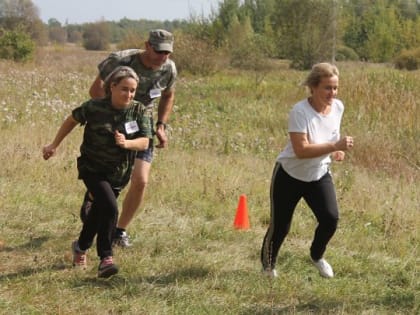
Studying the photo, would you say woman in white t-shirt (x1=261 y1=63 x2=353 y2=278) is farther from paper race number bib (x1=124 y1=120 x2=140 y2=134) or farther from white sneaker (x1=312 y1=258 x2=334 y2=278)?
paper race number bib (x1=124 y1=120 x2=140 y2=134)

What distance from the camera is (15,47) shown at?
94.7 ft

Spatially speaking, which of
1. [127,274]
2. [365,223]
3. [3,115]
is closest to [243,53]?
[3,115]

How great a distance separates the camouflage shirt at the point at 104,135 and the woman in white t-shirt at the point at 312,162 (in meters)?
1.10

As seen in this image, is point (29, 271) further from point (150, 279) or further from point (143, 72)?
point (143, 72)

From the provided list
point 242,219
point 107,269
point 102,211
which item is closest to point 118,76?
point 102,211

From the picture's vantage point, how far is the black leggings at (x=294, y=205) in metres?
4.18

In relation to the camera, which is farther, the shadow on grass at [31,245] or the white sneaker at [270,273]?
the shadow on grass at [31,245]

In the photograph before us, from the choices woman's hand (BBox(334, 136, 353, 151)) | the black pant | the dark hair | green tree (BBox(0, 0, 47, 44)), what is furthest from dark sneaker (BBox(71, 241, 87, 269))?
green tree (BBox(0, 0, 47, 44))

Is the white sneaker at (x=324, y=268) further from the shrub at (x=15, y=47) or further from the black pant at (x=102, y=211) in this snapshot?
the shrub at (x=15, y=47)

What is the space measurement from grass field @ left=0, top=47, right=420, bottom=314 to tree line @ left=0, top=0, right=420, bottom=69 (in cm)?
1866

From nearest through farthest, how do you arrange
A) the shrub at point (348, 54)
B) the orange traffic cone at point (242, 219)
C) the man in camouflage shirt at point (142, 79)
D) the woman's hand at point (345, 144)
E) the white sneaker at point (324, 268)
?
the woman's hand at point (345, 144) → the white sneaker at point (324, 268) → the man in camouflage shirt at point (142, 79) → the orange traffic cone at point (242, 219) → the shrub at point (348, 54)

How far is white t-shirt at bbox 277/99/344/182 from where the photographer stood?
400cm

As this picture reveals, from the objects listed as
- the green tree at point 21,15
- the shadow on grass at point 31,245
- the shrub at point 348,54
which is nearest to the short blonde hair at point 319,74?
the shadow on grass at point 31,245

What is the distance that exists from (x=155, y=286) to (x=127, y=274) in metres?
0.29
